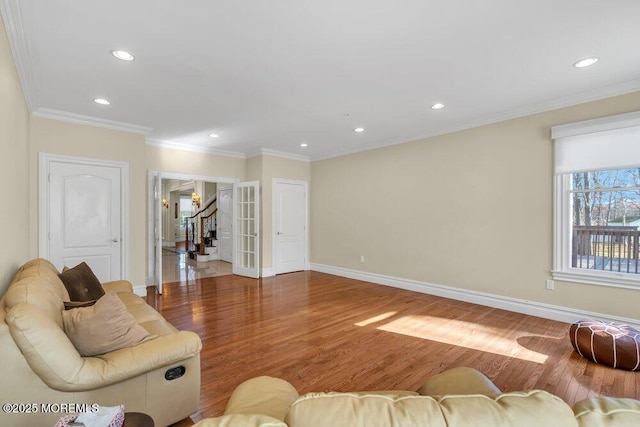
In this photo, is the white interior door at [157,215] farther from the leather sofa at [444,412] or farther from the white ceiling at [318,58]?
the leather sofa at [444,412]

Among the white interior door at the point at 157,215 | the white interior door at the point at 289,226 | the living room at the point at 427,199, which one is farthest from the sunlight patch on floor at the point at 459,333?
the white interior door at the point at 157,215

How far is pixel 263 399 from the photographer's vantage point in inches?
41.6

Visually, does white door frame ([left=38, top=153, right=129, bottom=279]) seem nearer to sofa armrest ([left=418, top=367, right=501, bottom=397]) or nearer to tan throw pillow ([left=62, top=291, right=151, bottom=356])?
tan throw pillow ([left=62, top=291, right=151, bottom=356])

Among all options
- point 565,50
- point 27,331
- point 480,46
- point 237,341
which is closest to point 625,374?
point 565,50

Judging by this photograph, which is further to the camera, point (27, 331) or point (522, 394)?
point (27, 331)

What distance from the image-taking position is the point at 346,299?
4.71 m

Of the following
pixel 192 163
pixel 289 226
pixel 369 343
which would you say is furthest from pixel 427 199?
pixel 192 163

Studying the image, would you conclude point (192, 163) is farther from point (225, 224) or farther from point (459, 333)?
point (459, 333)

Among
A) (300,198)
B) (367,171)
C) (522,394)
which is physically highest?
(367,171)

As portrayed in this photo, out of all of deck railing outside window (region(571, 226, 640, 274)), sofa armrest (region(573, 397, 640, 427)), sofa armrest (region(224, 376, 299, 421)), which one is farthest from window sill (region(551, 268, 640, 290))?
sofa armrest (region(224, 376, 299, 421))

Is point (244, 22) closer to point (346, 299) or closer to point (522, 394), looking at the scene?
point (522, 394)

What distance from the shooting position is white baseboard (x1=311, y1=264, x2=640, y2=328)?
3.53 m

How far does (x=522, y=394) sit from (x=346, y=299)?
162 inches

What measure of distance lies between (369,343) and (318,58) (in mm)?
2849
